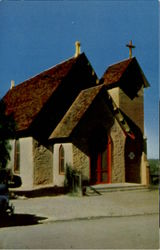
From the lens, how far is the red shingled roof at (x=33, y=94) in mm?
9495

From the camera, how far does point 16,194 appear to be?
8719 mm

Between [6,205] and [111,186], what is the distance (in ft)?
10.9

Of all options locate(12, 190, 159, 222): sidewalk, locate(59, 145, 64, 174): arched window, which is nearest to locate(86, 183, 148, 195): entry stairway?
locate(12, 190, 159, 222): sidewalk


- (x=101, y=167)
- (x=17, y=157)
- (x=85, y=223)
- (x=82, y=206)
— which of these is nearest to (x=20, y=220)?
(x=85, y=223)

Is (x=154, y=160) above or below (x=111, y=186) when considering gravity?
above

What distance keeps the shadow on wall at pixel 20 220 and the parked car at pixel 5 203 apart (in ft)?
0.48

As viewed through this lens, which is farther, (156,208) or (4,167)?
(4,167)

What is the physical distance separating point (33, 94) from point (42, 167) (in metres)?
3.15

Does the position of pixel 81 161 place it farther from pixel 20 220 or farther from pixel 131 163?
pixel 20 220

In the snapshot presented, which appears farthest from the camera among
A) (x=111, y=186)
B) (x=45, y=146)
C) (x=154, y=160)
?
(x=45, y=146)

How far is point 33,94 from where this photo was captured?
35.6ft

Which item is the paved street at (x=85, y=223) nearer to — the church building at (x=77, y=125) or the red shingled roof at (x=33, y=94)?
the church building at (x=77, y=125)

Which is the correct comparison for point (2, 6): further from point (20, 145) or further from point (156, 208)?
point (156, 208)

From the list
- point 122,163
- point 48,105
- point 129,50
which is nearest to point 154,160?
point 129,50
